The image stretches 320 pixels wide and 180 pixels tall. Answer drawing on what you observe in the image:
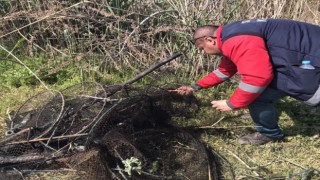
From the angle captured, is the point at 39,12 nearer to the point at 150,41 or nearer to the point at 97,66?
the point at 97,66

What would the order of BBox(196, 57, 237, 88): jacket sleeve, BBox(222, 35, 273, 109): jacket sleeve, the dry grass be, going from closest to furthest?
BBox(222, 35, 273, 109): jacket sleeve
BBox(196, 57, 237, 88): jacket sleeve
the dry grass

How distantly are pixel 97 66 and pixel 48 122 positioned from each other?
58.4 inches

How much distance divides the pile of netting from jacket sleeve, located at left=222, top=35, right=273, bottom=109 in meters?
0.69

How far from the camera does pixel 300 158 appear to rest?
143 inches

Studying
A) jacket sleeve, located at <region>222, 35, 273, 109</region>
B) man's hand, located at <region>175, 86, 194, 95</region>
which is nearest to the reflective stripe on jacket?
jacket sleeve, located at <region>222, 35, 273, 109</region>

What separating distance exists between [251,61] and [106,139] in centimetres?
124

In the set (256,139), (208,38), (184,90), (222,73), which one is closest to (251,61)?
(208,38)

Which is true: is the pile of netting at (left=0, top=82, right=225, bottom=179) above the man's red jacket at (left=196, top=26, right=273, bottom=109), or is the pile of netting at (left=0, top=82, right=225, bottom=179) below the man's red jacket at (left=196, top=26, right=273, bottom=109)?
below

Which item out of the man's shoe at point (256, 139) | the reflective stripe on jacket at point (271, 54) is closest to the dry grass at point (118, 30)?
the man's shoe at point (256, 139)

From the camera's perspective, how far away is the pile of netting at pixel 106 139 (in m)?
3.02

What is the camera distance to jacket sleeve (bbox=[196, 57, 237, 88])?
3650mm

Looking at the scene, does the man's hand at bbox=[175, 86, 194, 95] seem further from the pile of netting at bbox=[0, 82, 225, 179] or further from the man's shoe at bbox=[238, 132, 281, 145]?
the man's shoe at bbox=[238, 132, 281, 145]

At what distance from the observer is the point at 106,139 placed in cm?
307

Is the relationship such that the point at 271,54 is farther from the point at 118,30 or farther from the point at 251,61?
the point at 118,30
